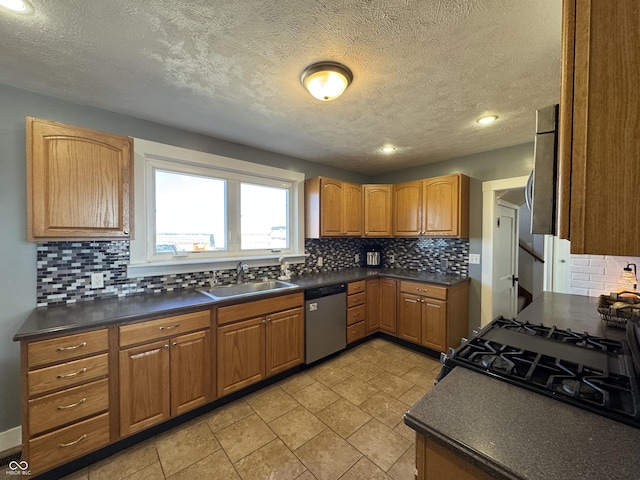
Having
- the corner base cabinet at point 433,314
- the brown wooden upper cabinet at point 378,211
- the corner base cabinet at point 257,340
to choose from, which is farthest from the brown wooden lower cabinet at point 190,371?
the brown wooden upper cabinet at point 378,211

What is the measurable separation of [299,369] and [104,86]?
9.28 feet

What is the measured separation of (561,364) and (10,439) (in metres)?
3.18

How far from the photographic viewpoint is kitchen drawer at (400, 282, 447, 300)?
2.85m

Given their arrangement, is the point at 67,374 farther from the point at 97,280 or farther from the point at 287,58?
the point at 287,58

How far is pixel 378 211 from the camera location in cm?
362

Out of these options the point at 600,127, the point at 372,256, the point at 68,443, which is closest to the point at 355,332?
the point at 372,256

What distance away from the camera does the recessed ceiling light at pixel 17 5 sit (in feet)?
3.54

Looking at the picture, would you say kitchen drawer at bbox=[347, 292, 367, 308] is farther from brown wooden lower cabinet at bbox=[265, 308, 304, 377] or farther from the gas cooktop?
the gas cooktop

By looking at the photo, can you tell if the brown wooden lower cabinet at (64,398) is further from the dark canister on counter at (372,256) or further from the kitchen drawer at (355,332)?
the dark canister on counter at (372,256)

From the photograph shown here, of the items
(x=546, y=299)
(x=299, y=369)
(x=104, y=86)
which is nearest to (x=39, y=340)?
(x=104, y=86)

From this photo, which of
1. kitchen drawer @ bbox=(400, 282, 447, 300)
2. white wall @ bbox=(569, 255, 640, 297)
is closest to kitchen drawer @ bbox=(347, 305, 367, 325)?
kitchen drawer @ bbox=(400, 282, 447, 300)

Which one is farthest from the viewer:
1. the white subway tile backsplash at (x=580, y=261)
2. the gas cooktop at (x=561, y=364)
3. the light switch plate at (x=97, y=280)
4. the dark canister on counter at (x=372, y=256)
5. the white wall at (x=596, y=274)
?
the dark canister on counter at (x=372, y=256)

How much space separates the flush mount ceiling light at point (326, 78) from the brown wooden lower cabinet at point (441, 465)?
1.72 metres

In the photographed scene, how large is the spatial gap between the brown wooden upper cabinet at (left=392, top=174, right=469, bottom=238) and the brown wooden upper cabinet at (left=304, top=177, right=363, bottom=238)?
23.2 inches
